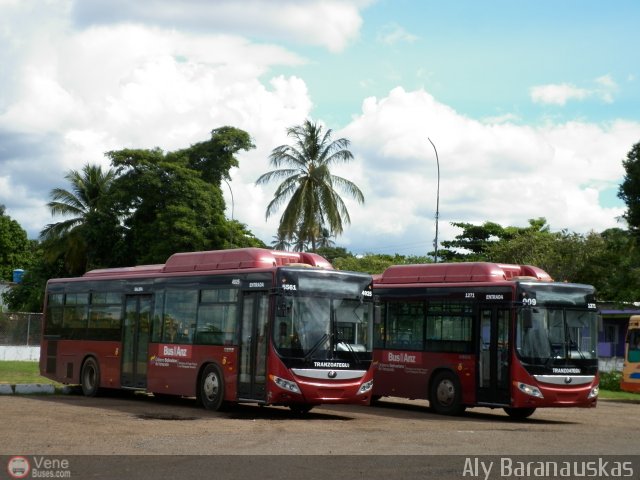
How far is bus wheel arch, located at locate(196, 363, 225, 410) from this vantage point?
20734mm

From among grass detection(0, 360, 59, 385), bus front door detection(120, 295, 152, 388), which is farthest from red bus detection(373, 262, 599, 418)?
grass detection(0, 360, 59, 385)

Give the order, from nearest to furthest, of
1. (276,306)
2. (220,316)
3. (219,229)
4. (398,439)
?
(398,439) → (276,306) → (220,316) → (219,229)

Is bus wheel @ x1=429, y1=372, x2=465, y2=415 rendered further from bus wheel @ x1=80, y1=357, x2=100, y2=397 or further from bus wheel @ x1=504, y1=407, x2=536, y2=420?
bus wheel @ x1=80, y1=357, x2=100, y2=397

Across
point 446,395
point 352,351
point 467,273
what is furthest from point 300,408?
point 467,273

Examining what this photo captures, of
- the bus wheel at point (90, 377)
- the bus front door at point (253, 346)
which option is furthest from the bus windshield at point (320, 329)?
the bus wheel at point (90, 377)

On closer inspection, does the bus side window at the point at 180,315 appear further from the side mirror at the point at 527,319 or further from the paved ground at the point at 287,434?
the side mirror at the point at 527,319

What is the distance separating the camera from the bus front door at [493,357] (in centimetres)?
2100

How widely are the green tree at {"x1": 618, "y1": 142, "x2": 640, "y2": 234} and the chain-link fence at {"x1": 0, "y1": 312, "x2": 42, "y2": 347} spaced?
27.6m

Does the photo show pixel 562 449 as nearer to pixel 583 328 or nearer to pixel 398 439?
pixel 398 439

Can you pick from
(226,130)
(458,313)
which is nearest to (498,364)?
(458,313)

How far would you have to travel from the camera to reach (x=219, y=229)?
54.1 meters

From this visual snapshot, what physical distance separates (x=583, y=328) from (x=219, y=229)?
34.3 metres

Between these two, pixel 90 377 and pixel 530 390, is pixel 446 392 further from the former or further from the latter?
pixel 90 377
